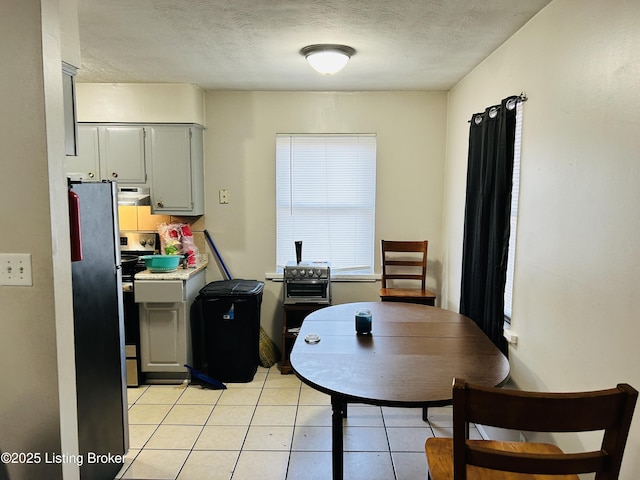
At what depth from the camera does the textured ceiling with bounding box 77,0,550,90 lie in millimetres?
2148

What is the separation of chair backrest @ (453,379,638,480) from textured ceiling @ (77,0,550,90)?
1.74 metres

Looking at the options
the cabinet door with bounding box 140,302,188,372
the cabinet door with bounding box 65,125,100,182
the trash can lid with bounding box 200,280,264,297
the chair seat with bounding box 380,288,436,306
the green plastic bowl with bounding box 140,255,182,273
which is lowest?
the cabinet door with bounding box 140,302,188,372

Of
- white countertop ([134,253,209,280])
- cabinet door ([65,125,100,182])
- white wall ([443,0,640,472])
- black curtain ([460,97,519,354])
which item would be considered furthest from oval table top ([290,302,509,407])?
cabinet door ([65,125,100,182])

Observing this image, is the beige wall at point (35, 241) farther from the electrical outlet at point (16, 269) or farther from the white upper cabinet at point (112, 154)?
the white upper cabinet at point (112, 154)

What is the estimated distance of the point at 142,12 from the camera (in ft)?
7.25

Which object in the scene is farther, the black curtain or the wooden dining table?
the black curtain

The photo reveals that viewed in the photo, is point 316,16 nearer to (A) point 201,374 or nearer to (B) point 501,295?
(B) point 501,295

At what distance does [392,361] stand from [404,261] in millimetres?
2030

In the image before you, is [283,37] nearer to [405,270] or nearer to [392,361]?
[392,361]

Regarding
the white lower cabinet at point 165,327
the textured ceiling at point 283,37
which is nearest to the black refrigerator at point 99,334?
the textured ceiling at point 283,37

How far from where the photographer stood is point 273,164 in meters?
4.11

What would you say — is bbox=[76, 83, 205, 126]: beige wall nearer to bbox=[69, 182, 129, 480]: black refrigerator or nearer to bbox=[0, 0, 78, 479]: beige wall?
bbox=[69, 182, 129, 480]: black refrigerator

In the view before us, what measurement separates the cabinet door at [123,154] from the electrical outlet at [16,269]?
2371mm

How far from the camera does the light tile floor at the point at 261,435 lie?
97.6 inches
